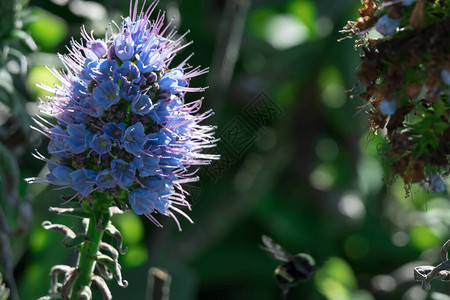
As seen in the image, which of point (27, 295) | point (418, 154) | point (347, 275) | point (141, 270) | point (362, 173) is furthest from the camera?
point (362, 173)

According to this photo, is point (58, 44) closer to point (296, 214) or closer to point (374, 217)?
point (296, 214)

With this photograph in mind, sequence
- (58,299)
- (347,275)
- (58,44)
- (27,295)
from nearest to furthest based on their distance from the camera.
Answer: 1. (58,299)
2. (27,295)
3. (58,44)
4. (347,275)

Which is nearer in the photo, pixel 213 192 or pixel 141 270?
pixel 141 270

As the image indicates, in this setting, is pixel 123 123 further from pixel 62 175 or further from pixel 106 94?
pixel 62 175

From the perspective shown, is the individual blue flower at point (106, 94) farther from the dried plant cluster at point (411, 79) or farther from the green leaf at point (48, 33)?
the green leaf at point (48, 33)

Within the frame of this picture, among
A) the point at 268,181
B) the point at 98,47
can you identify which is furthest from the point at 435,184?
the point at 268,181

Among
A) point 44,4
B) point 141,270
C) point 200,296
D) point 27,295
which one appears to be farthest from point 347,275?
point 44,4
